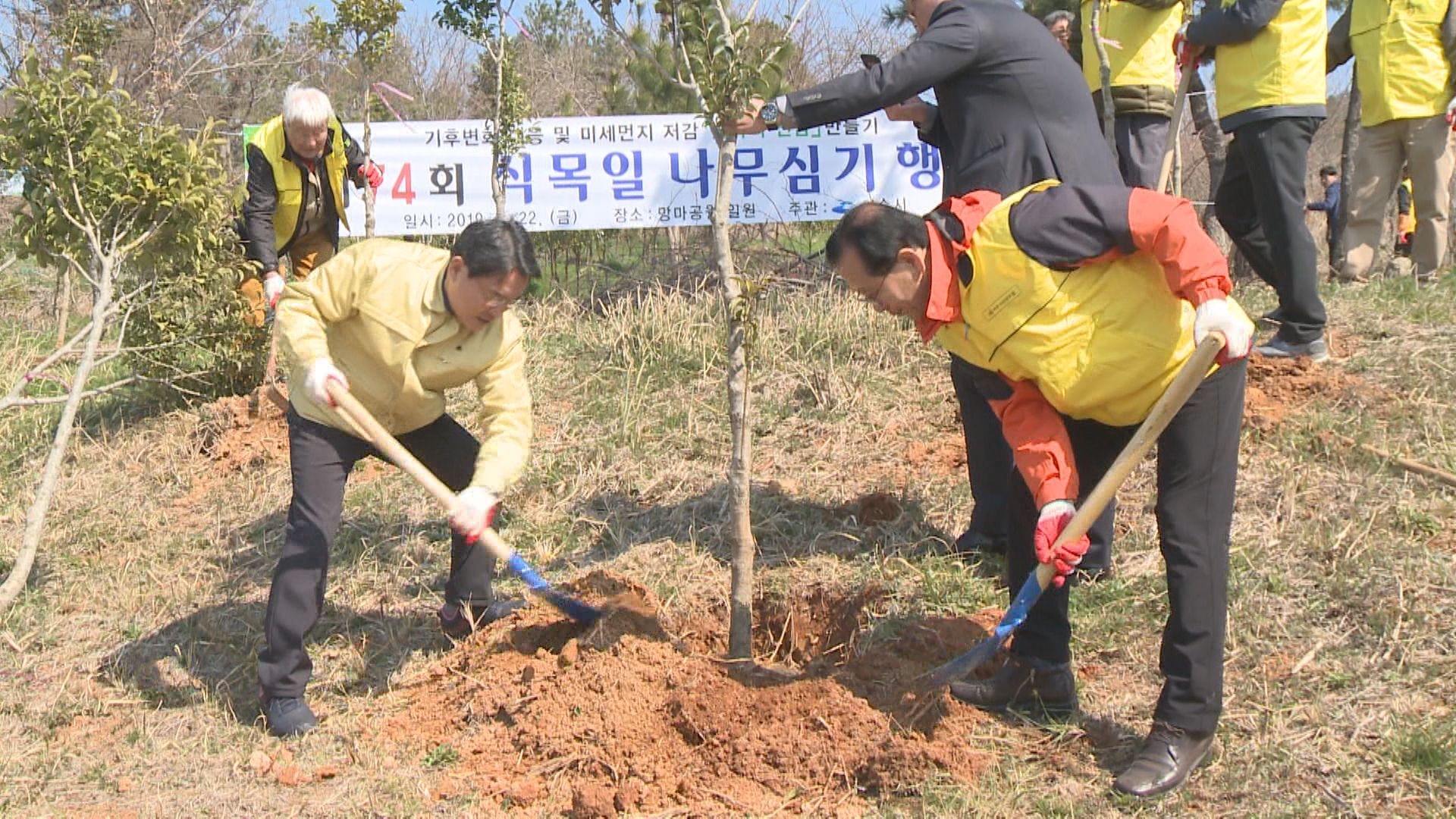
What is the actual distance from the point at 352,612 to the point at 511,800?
1.53m

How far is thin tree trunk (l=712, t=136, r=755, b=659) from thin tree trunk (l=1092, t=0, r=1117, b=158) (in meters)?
2.86

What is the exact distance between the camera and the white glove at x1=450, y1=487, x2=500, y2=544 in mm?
3293

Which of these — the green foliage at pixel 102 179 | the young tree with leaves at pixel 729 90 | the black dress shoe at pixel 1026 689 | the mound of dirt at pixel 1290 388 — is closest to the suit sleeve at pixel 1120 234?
the young tree with leaves at pixel 729 90

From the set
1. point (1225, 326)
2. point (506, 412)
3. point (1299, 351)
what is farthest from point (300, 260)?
point (1225, 326)

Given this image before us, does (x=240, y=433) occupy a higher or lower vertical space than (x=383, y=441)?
lower

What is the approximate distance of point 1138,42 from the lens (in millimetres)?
6008

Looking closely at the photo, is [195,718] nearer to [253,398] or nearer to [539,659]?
[539,659]

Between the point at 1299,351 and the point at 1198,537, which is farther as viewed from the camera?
the point at 1299,351

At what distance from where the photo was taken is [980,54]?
12.5ft

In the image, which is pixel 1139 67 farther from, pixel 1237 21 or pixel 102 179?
pixel 102 179

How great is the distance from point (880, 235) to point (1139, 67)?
3732 millimetres

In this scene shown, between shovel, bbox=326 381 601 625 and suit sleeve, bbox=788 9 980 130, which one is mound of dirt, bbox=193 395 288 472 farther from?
suit sleeve, bbox=788 9 980 130

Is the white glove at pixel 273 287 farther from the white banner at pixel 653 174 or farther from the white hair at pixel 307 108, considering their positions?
the white banner at pixel 653 174

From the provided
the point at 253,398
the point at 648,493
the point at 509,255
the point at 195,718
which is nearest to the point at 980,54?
the point at 509,255
